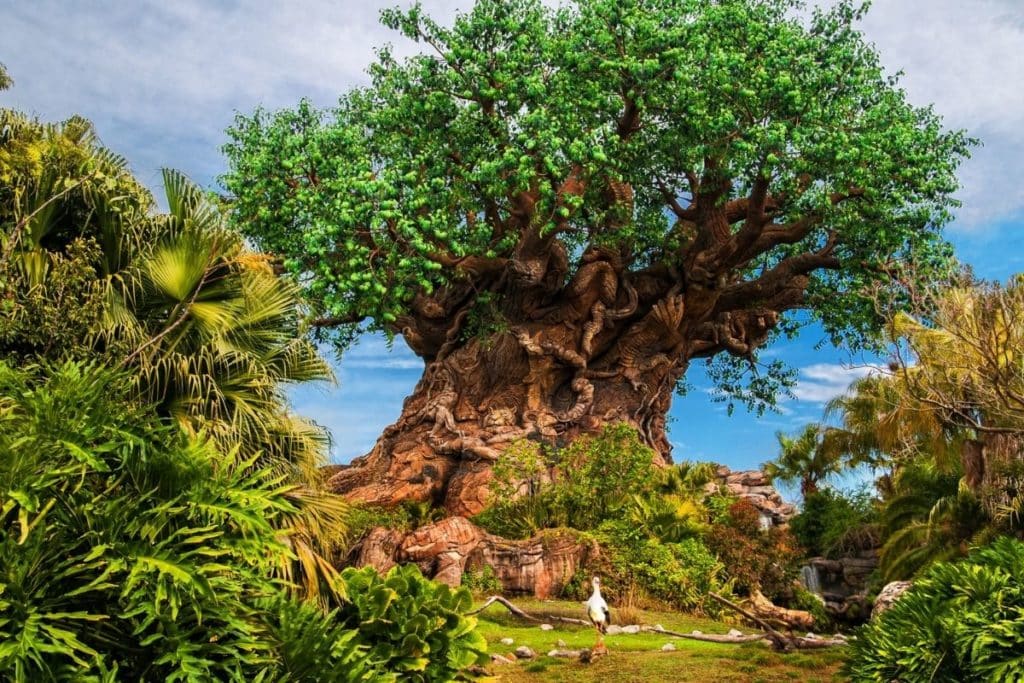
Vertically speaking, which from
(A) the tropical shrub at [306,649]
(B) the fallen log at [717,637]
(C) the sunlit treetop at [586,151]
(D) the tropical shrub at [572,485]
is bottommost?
(A) the tropical shrub at [306,649]

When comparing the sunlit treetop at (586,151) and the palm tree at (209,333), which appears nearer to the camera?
the palm tree at (209,333)

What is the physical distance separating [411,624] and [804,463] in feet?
78.7

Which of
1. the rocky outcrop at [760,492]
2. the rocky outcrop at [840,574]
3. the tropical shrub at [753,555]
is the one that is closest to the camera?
the tropical shrub at [753,555]

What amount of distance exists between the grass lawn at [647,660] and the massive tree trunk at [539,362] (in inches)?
314

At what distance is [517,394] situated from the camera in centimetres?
2331

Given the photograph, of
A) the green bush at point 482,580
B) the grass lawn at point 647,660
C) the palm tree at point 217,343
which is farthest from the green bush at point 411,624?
the green bush at point 482,580

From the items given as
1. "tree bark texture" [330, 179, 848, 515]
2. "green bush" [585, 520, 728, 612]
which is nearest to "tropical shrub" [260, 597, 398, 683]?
"green bush" [585, 520, 728, 612]

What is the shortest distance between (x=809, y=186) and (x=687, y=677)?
13018mm

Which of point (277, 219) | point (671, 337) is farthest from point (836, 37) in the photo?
point (277, 219)

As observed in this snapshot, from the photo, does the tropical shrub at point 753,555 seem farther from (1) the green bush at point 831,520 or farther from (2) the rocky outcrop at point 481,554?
(1) the green bush at point 831,520

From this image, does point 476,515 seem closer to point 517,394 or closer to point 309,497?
point 517,394

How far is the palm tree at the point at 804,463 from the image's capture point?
93.3ft

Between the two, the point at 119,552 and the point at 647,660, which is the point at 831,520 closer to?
the point at 647,660

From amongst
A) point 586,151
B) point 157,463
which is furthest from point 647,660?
point 586,151
